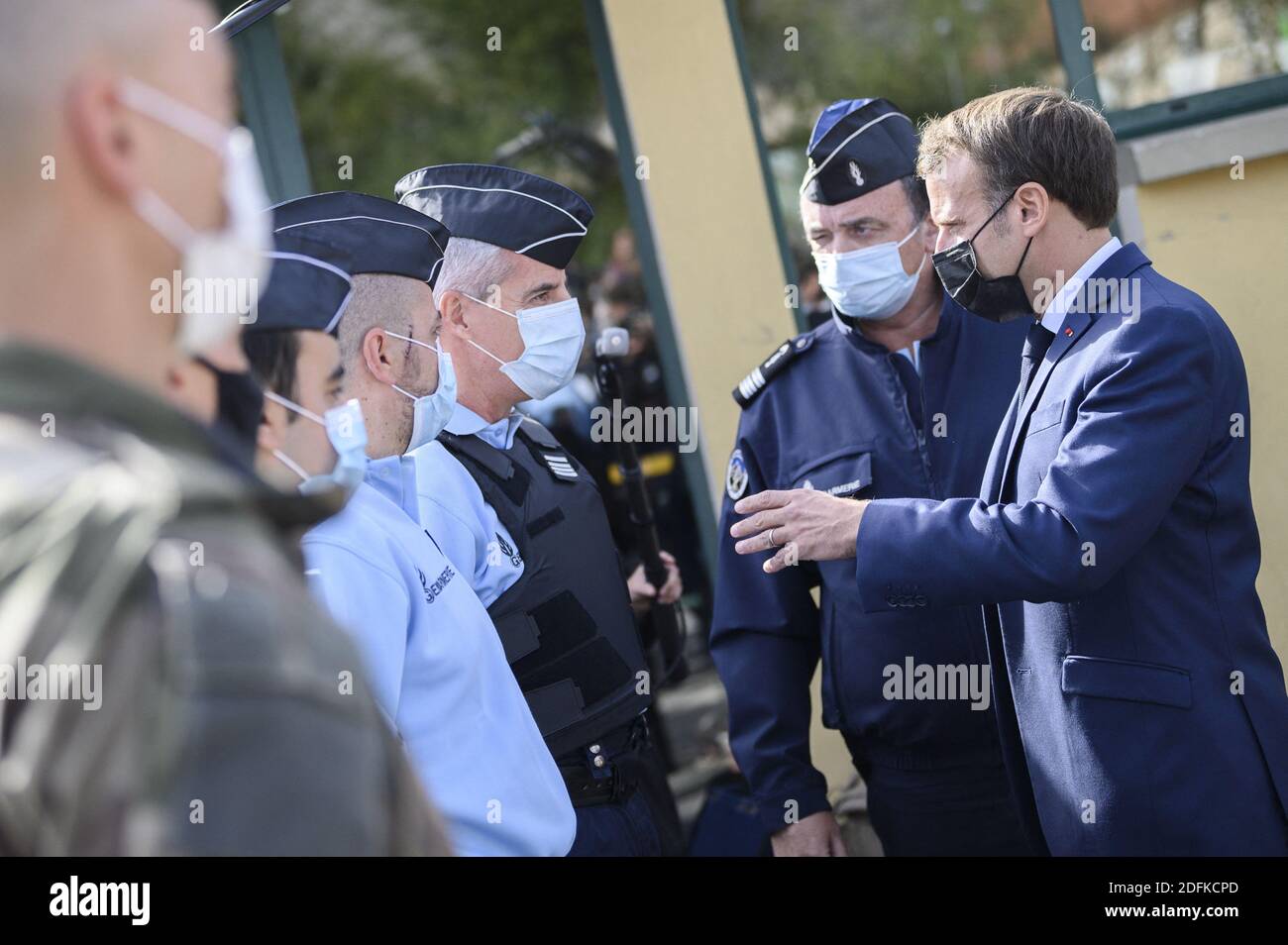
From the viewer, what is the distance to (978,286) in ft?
8.28

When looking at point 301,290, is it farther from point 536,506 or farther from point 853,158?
point 853,158

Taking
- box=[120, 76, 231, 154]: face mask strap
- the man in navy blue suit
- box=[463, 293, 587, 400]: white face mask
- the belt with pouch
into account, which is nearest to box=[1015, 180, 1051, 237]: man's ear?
the man in navy blue suit

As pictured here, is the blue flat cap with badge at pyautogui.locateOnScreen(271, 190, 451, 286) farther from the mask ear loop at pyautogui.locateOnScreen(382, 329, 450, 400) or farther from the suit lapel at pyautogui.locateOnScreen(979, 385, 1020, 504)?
the suit lapel at pyautogui.locateOnScreen(979, 385, 1020, 504)

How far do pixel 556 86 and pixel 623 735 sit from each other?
Result: 7.56m

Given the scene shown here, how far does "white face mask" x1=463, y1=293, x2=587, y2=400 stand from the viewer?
9.69 ft

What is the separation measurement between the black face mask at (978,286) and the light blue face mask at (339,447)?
1337mm

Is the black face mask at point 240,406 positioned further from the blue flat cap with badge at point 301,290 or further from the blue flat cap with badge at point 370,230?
the blue flat cap with badge at point 370,230

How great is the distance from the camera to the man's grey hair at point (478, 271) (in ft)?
9.79

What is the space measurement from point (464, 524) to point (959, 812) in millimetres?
1290

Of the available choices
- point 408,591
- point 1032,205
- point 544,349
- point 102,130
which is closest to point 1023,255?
point 1032,205

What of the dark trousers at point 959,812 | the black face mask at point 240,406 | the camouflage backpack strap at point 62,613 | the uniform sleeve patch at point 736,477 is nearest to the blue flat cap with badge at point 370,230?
the black face mask at point 240,406

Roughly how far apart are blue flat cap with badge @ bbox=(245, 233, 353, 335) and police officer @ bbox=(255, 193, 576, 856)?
0.03m

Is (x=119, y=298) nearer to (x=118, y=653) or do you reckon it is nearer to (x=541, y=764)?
(x=118, y=653)
